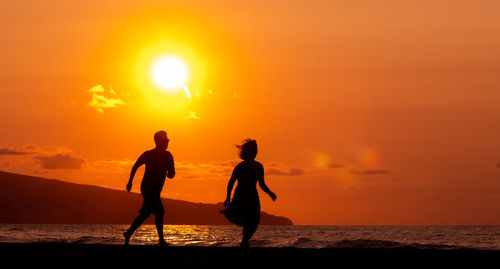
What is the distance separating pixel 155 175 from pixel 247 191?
2320 millimetres

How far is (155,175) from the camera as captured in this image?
15758 mm

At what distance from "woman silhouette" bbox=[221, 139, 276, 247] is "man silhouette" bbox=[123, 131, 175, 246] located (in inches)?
72.5

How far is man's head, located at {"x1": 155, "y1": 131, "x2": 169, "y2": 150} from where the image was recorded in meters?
16.0

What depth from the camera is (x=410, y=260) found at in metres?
10.5

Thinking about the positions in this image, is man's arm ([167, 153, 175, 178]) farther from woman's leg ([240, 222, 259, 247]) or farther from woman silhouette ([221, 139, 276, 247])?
woman's leg ([240, 222, 259, 247])

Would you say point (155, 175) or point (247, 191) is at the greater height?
point (155, 175)

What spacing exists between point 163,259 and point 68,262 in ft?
4.54

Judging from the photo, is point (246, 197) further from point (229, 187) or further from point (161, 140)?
point (161, 140)

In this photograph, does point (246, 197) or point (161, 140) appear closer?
point (246, 197)

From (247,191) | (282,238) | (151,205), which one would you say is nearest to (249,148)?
(247,191)

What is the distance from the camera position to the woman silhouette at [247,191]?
47.1 ft

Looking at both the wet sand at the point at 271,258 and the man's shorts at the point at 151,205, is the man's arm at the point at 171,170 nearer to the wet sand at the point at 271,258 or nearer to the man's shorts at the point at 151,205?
the man's shorts at the point at 151,205

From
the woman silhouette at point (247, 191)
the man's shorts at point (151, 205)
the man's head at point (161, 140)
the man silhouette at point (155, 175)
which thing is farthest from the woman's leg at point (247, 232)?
the man's head at point (161, 140)

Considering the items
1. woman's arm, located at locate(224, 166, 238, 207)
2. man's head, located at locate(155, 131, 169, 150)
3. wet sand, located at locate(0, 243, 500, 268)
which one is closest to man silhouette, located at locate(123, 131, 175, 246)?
man's head, located at locate(155, 131, 169, 150)
